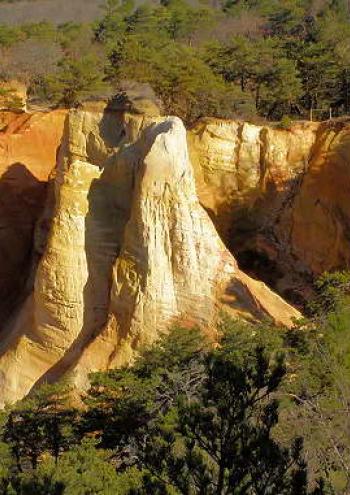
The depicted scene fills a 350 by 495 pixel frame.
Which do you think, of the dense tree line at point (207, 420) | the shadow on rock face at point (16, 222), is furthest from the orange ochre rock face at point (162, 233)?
the shadow on rock face at point (16, 222)

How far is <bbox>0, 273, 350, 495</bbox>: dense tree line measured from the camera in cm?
845

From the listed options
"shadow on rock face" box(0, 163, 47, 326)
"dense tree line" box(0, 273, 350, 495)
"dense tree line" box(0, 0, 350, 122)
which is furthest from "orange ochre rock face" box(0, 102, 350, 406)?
"dense tree line" box(0, 0, 350, 122)

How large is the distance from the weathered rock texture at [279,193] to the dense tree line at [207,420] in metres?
4.50

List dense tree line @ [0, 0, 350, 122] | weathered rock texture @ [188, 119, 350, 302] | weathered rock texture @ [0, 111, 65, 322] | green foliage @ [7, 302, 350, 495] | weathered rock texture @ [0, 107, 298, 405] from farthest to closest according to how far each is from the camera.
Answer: dense tree line @ [0, 0, 350, 122] → weathered rock texture @ [0, 111, 65, 322] → weathered rock texture @ [188, 119, 350, 302] → weathered rock texture @ [0, 107, 298, 405] → green foliage @ [7, 302, 350, 495]

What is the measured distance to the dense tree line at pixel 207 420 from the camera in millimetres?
8453

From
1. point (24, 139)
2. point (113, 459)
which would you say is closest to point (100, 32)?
point (24, 139)

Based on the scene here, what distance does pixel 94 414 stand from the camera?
12.6 metres

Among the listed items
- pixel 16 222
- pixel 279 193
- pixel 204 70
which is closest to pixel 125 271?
pixel 279 193

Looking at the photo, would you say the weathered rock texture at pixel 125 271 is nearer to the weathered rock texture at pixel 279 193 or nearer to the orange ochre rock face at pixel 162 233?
the orange ochre rock face at pixel 162 233

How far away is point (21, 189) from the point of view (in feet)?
68.9

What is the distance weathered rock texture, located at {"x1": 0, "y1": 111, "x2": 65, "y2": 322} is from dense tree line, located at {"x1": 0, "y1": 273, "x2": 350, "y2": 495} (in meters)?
6.97

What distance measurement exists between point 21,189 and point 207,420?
13364mm

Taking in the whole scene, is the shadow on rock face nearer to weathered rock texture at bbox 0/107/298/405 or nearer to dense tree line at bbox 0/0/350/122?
dense tree line at bbox 0/0/350/122

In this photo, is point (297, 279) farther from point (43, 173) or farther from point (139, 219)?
point (43, 173)
